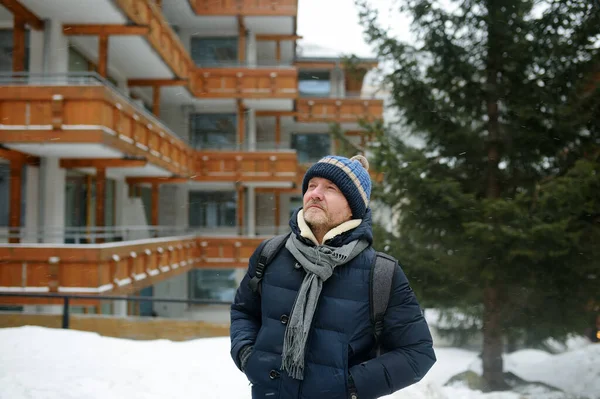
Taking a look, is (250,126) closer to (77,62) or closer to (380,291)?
(77,62)

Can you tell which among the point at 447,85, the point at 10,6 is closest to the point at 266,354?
the point at 447,85

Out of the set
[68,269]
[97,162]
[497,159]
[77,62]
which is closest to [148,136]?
[97,162]

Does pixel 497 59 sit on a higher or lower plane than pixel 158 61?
lower

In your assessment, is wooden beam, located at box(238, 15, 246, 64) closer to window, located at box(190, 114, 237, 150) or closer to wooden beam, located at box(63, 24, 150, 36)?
window, located at box(190, 114, 237, 150)

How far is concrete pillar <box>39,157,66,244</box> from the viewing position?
13602mm

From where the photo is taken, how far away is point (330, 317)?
8.56ft

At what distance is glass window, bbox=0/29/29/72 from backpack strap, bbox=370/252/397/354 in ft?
43.1

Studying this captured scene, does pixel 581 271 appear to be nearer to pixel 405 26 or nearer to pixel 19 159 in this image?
pixel 405 26

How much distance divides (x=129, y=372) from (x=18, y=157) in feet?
27.1

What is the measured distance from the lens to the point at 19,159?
43.0 feet

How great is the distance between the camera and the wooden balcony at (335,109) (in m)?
27.5

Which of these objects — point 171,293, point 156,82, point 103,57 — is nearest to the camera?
point 103,57

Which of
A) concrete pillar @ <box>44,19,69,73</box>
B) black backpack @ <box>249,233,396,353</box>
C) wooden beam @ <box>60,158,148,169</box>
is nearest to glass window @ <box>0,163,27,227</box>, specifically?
wooden beam @ <box>60,158,148,169</box>

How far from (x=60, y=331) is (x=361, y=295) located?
7401mm
